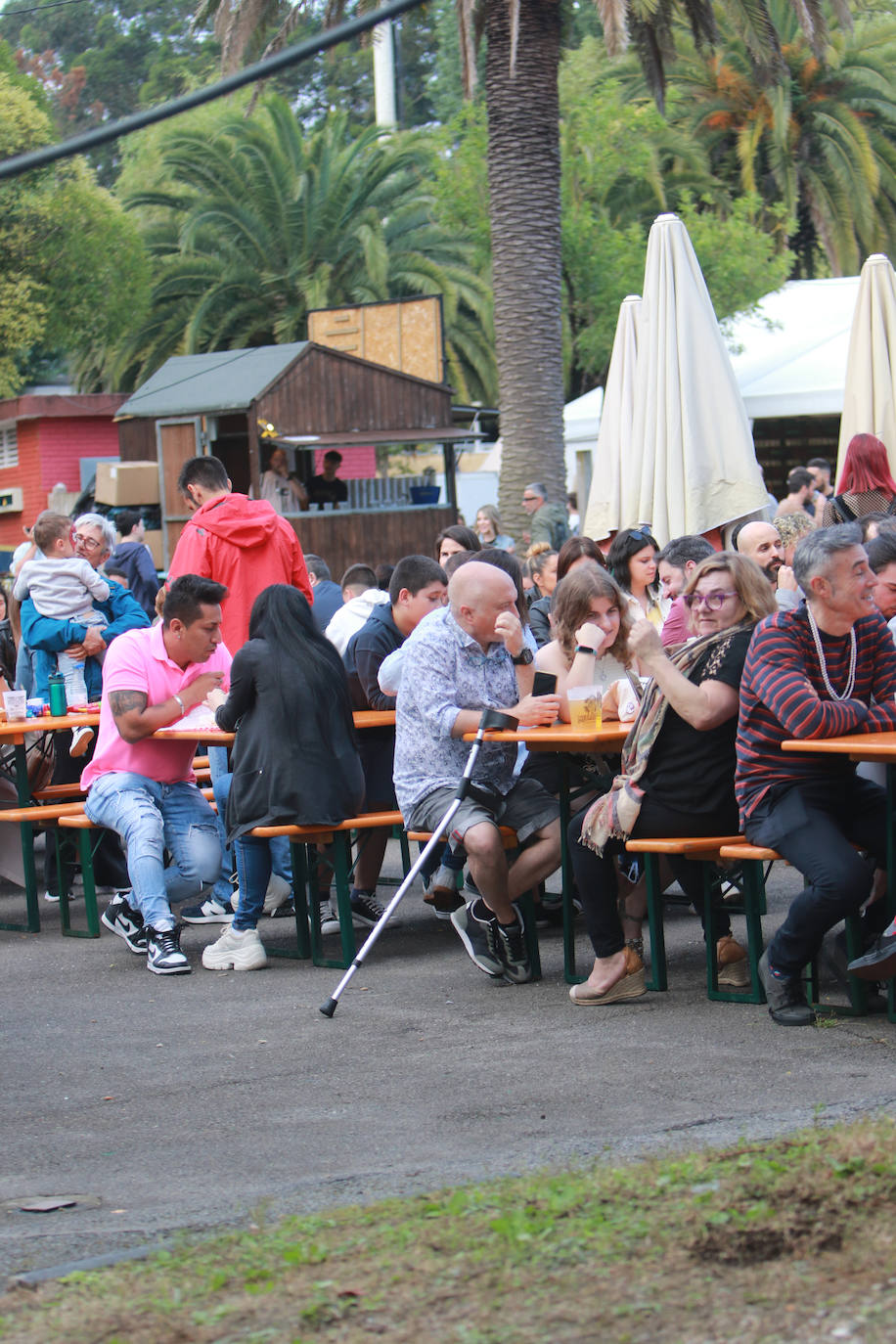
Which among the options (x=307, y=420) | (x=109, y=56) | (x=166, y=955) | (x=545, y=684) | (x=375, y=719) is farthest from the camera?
(x=109, y=56)

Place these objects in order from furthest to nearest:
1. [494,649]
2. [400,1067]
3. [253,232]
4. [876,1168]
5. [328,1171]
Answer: [253,232], [494,649], [400,1067], [328,1171], [876,1168]

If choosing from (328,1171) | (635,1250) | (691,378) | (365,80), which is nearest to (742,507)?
(691,378)

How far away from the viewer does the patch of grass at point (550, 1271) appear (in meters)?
3.17

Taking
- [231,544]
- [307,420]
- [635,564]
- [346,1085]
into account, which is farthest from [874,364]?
[307,420]

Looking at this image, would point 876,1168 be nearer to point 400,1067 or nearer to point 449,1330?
point 449,1330

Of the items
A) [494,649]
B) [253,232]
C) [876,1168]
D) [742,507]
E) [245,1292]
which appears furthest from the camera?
[253,232]

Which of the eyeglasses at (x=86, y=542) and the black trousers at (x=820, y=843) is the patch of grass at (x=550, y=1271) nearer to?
the black trousers at (x=820, y=843)

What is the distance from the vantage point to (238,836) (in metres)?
7.25

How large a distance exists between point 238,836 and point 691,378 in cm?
533

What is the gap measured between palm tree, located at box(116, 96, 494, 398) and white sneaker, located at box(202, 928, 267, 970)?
24662mm

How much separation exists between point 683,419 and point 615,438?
0.98 metres

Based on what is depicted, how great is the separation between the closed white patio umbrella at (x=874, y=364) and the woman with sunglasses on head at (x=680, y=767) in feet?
21.7

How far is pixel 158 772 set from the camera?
7816 mm

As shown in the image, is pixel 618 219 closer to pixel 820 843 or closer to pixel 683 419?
pixel 683 419
